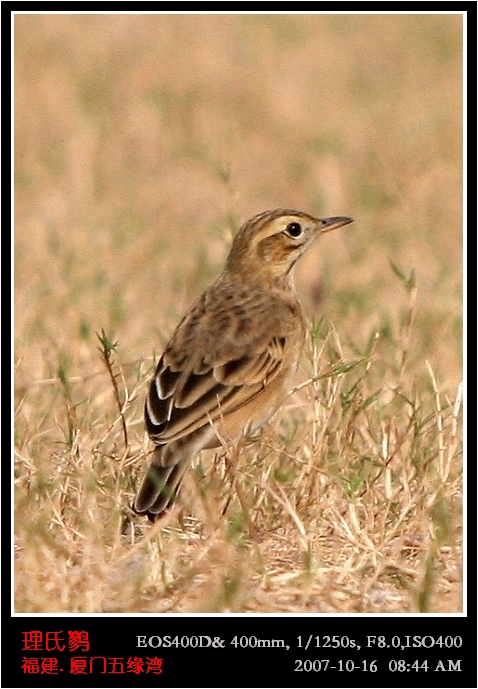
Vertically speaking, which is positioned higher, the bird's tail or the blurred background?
the blurred background

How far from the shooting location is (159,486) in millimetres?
5770

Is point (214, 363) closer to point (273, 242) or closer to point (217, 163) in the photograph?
point (273, 242)

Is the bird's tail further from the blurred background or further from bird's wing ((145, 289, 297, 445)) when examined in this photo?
the blurred background

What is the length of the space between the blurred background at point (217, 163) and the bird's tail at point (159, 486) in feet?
6.72

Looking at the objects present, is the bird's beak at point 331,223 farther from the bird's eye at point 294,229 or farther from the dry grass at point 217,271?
the dry grass at point 217,271

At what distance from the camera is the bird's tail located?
5711mm

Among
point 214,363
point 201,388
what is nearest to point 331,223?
point 214,363

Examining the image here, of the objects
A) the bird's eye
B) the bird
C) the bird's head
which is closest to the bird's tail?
the bird

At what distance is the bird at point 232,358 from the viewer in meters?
6.02

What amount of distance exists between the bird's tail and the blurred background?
2.05 metres

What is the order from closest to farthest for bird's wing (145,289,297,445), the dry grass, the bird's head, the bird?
the dry grass → the bird → bird's wing (145,289,297,445) → the bird's head

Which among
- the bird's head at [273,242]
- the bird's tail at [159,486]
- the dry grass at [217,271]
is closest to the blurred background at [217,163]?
the dry grass at [217,271]
